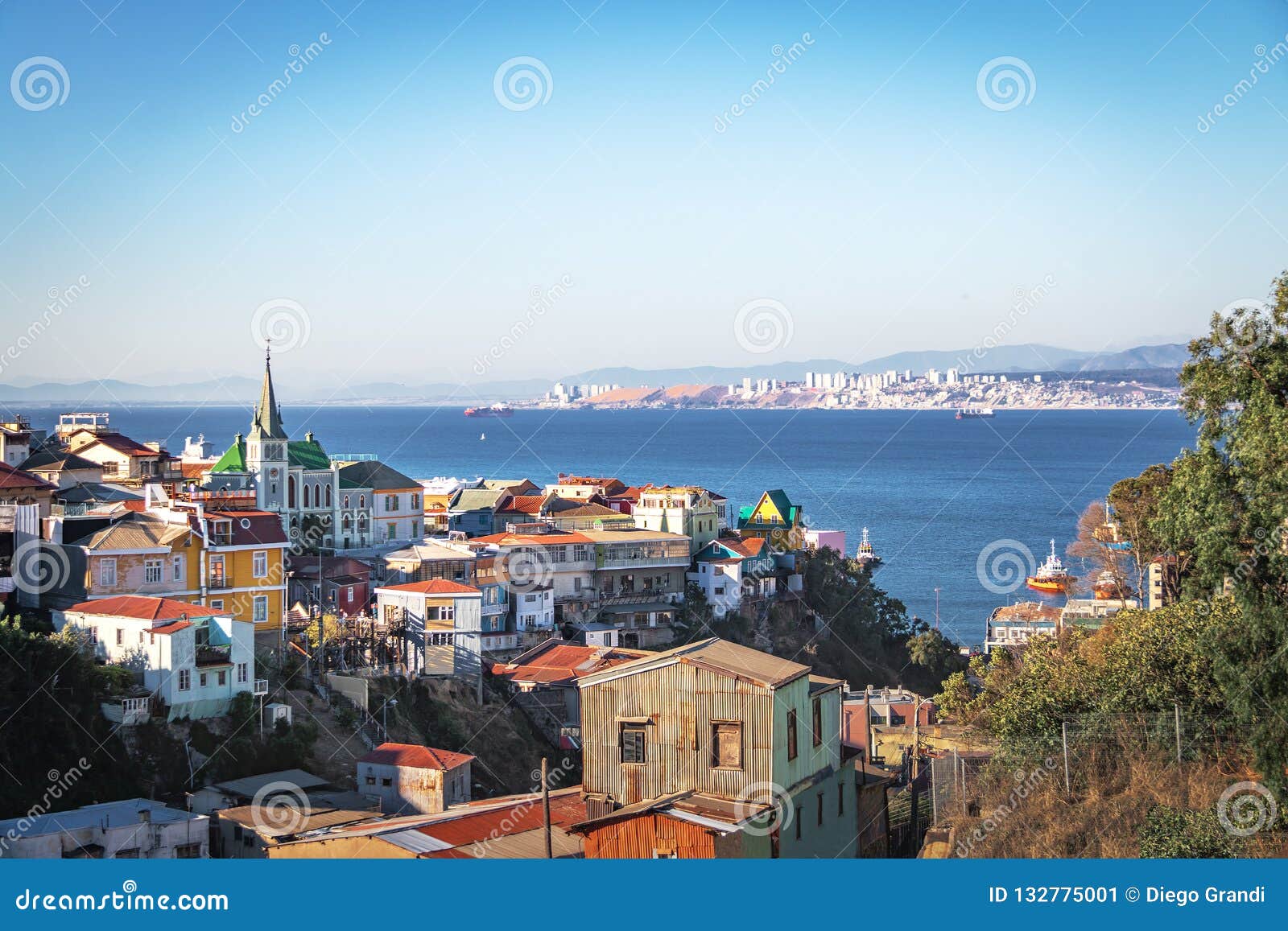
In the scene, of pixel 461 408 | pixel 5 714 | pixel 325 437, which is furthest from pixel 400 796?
pixel 461 408

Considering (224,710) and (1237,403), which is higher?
(1237,403)

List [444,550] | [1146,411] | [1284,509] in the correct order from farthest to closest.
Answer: [1146,411], [444,550], [1284,509]

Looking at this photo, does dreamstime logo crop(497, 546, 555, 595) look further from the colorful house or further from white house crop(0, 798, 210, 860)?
white house crop(0, 798, 210, 860)

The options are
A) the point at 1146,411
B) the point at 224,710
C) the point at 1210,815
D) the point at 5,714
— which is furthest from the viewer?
the point at 1146,411

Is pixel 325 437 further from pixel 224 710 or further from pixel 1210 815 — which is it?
pixel 1210 815

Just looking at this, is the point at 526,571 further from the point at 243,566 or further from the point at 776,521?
the point at 776,521

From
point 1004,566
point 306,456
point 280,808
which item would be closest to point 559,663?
point 280,808

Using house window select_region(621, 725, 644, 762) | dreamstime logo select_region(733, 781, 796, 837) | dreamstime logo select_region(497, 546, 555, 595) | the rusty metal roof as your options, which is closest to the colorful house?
dreamstime logo select_region(497, 546, 555, 595)

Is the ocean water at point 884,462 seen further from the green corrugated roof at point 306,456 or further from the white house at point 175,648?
the white house at point 175,648
